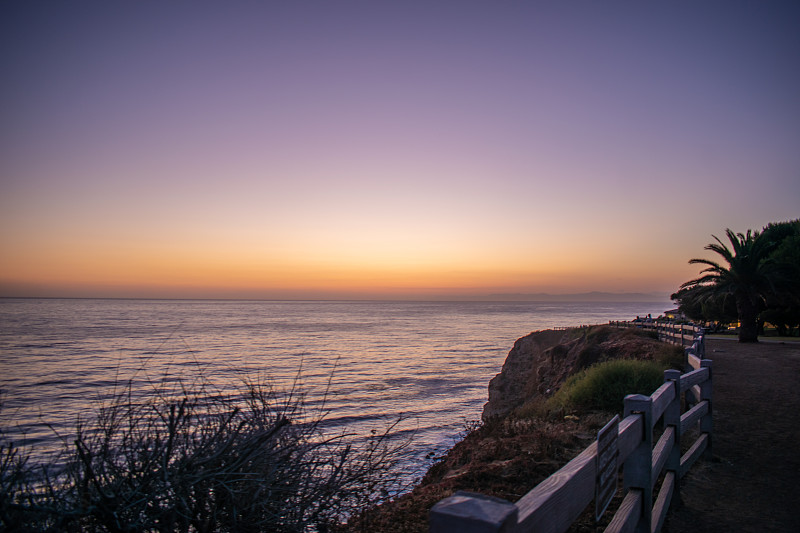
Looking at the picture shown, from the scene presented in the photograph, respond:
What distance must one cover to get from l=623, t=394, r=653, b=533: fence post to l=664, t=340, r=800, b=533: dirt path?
1.75 meters

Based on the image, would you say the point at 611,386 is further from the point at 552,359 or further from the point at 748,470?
the point at 552,359

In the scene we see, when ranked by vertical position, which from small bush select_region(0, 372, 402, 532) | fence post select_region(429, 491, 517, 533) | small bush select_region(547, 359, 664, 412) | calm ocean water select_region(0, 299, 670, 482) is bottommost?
calm ocean water select_region(0, 299, 670, 482)

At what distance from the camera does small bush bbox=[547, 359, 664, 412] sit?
10.2 m

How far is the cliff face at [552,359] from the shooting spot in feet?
62.3

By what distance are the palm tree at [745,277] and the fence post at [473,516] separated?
33.2 m

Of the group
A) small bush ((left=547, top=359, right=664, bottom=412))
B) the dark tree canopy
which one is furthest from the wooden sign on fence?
the dark tree canopy

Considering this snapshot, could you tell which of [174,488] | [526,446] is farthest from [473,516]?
[526,446]

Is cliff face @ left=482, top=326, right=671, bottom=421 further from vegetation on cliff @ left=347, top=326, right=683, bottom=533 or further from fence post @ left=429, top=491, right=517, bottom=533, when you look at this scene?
fence post @ left=429, top=491, right=517, bottom=533

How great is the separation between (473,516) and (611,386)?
10.3 metres

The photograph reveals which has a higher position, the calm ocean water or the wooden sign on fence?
the wooden sign on fence

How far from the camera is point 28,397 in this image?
65.9 feet

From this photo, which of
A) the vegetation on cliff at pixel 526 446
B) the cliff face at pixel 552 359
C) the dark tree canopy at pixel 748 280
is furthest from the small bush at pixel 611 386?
the dark tree canopy at pixel 748 280

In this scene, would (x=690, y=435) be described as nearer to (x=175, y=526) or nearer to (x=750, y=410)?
(x=750, y=410)

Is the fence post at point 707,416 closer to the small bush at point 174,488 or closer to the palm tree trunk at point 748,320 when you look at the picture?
the small bush at point 174,488
